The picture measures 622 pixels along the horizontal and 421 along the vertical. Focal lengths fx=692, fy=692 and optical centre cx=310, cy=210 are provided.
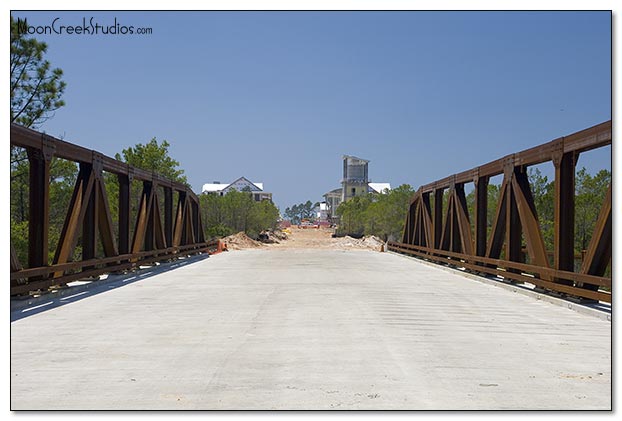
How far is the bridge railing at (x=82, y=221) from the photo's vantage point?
12.4m

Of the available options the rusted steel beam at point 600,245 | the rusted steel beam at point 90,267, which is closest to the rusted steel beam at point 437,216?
the rusted steel beam at point 90,267

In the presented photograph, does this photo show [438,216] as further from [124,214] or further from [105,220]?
[105,220]

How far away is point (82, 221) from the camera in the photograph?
1507 centimetres

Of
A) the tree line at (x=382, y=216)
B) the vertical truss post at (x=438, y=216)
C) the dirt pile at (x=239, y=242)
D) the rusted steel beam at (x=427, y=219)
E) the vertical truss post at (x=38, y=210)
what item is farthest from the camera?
the tree line at (x=382, y=216)

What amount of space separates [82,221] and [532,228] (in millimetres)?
9761

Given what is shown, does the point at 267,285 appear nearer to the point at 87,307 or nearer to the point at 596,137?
the point at 87,307

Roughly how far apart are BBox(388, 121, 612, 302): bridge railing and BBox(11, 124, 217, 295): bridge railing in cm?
956

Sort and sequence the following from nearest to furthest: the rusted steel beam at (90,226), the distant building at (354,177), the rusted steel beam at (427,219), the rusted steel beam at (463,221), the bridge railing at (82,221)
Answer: the bridge railing at (82,221) < the rusted steel beam at (90,226) < the rusted steel beam at (463,221) < the rusted steel beam at (427,219) < the distant building at (354,177)

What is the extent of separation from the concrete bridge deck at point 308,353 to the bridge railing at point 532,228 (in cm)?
79

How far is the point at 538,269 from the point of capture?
1436 centimetres

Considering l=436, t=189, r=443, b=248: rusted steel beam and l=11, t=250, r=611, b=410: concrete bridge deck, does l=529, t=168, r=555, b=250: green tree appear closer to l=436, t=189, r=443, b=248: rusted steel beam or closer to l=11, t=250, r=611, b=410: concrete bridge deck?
l=436, t=189, r=443, b=248: rusted steel beam

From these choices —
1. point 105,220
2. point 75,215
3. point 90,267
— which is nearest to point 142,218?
point 90,267

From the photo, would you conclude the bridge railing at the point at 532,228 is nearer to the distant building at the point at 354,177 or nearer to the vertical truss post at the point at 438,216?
the vertical truss post at the point at 438,216

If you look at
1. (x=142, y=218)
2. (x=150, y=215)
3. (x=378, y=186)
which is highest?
(x=378, y=186)
